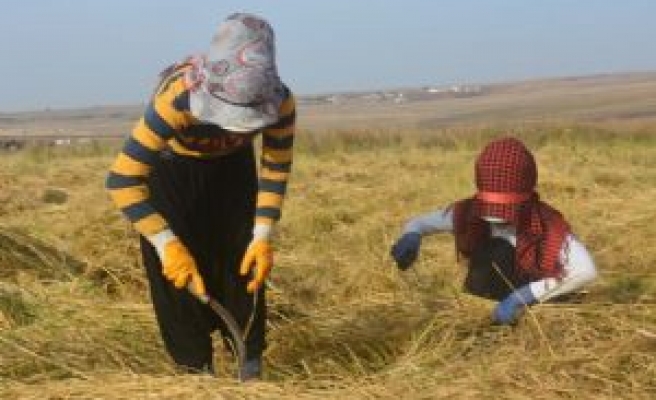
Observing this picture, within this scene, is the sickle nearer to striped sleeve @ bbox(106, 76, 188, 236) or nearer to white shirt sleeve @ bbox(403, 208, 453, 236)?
striped sleeve @ bbox(106, 76, 188, 236)

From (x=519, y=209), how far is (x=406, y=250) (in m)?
0.38

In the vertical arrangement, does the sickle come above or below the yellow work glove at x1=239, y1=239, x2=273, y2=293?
below

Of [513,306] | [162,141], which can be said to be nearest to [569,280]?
[513,306]

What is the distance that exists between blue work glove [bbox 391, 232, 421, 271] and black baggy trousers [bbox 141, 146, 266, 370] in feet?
1.71

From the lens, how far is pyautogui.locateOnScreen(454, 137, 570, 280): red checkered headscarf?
314 centimetres

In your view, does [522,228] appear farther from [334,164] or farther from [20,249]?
[334,164]

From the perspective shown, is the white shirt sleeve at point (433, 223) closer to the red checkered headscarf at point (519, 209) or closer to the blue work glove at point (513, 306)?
the red checkered headscarf at point (519, 209)

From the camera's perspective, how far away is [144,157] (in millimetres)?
2582

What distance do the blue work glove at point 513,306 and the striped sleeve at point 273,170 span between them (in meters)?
0.73

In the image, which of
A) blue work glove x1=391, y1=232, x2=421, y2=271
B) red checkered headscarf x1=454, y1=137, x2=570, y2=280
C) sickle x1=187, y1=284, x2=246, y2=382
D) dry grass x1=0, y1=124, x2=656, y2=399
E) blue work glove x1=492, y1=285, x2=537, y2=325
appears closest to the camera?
dry grass x1=0, y1=124, x2=656, y2=399

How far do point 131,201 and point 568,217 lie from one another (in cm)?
412

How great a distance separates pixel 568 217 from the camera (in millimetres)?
6215

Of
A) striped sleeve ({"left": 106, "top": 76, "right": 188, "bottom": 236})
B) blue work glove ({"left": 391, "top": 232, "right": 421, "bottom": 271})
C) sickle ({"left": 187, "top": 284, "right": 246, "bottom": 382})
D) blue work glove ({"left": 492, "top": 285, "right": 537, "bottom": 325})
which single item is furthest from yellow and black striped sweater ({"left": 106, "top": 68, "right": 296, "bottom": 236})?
blue work glove ({"left": 492, "top": 285, "right": 537, "bottom": 325})

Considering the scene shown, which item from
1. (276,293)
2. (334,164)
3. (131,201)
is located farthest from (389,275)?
(334,164)
